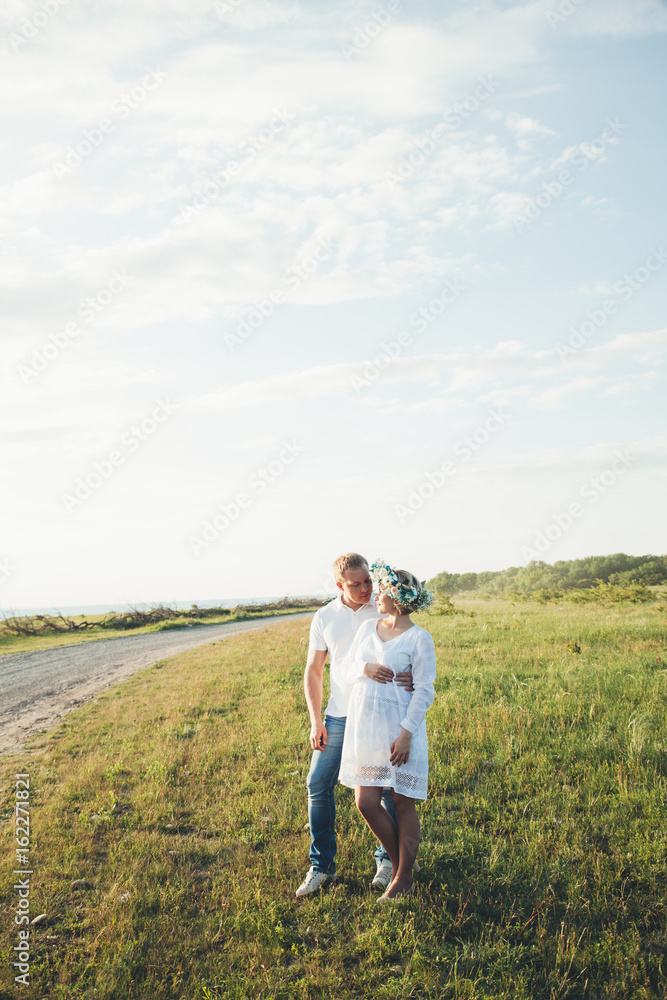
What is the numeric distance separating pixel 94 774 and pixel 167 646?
1688 centimetres

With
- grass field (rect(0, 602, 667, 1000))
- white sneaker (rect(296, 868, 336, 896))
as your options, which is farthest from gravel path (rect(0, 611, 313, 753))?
white sneaker (rect(296, 868, 336, 896))

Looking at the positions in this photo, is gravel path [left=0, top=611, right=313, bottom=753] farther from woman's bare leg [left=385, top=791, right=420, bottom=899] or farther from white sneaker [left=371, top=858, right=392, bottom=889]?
woman's bare leg [left=385, top=791, right=420, bottom=899]

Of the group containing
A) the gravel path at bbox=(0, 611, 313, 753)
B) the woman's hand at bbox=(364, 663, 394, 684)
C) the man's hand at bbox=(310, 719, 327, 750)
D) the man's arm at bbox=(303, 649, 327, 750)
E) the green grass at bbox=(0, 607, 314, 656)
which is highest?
the woman's hand at bbox=(364, 663, 394, 684)

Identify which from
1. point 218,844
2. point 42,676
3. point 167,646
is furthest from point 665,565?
point 218,844

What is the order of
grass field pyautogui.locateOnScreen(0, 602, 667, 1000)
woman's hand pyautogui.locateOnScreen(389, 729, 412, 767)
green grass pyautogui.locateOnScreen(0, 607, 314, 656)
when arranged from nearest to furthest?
grass field pyautogui.locateOnScreen(0, 602, 667, 1000), woman's hand pyautogui.locateOnScreen(389, 729, 412, 767), green grass pyautogui.locateOnScreen(0, 607, 314, 656)

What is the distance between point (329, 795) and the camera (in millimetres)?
4453

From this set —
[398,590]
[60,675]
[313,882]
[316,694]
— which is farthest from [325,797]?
[60,675]

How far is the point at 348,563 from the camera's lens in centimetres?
450

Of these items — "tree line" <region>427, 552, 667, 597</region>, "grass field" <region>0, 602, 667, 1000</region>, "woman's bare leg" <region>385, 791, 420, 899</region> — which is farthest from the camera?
"tree line" <region>427, 552, 667, 597</region>

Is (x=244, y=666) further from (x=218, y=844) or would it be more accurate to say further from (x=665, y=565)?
(x=665, y=565)

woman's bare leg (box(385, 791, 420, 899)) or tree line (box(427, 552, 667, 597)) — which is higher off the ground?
woman's bare leg (box(385, 791, 420, 899))
